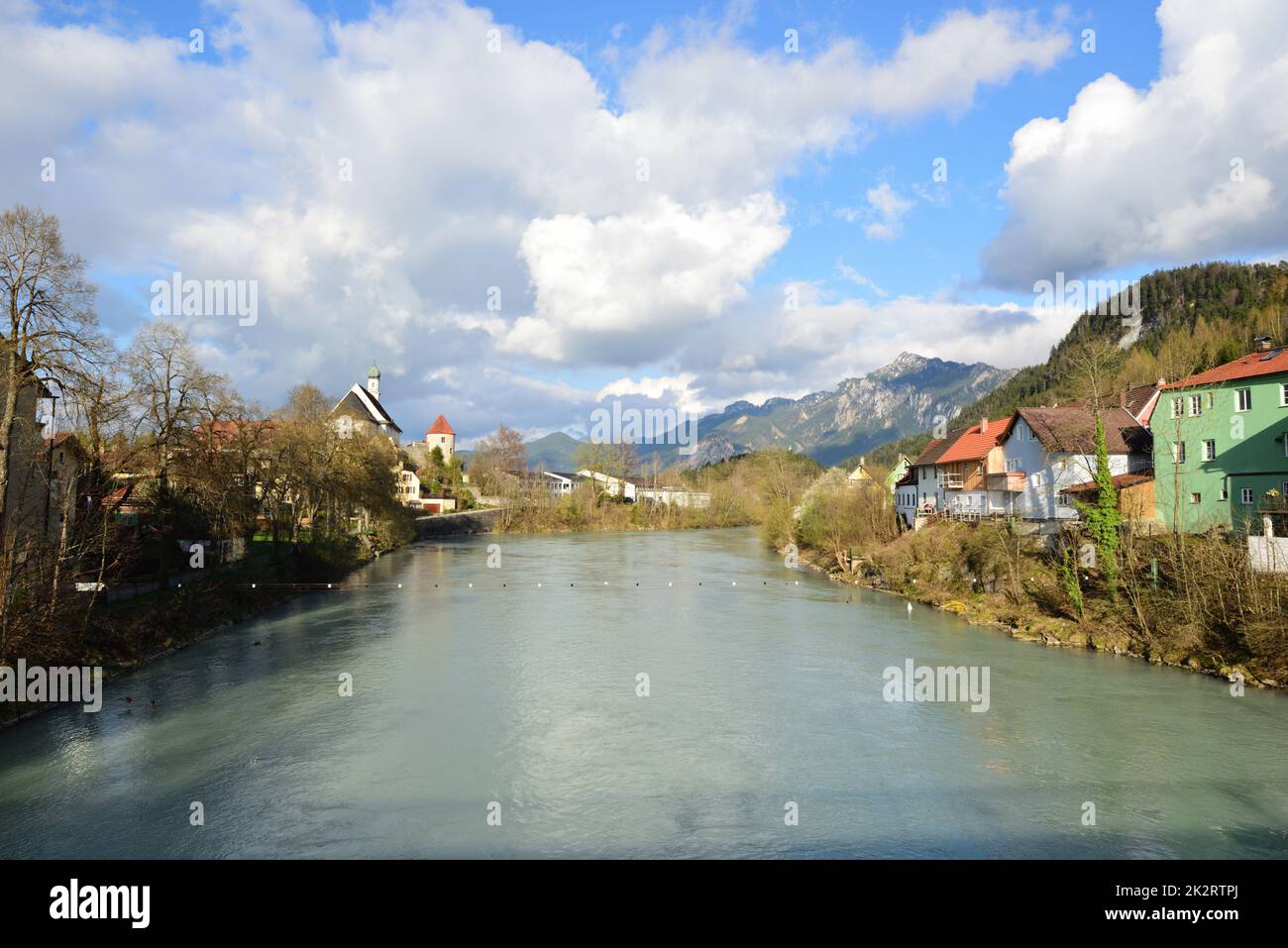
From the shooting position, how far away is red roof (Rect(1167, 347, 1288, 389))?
23.0 metres

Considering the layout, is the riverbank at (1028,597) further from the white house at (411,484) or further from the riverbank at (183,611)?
the white house at (411,484)

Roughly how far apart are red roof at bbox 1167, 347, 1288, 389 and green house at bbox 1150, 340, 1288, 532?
32 mm

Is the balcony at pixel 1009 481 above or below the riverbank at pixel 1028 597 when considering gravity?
above

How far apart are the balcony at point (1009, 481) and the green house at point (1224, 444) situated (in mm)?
6372

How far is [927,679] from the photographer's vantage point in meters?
18.8

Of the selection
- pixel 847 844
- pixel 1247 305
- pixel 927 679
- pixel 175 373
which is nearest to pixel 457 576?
pixel 175 373

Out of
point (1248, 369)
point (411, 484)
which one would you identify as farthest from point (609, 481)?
point (1248, 369)

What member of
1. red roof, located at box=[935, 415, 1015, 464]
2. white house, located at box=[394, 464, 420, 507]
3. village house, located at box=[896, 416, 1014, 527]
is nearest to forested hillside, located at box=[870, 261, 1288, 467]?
red roof, located at box=[935, 415, 1015, 464]

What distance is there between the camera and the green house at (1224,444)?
2256 cm

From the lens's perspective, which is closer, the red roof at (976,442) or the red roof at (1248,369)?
the red roof at (1248,369)

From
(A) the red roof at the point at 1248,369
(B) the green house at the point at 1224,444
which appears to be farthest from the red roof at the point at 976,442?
(A) the red roof at the point at 1248,369
